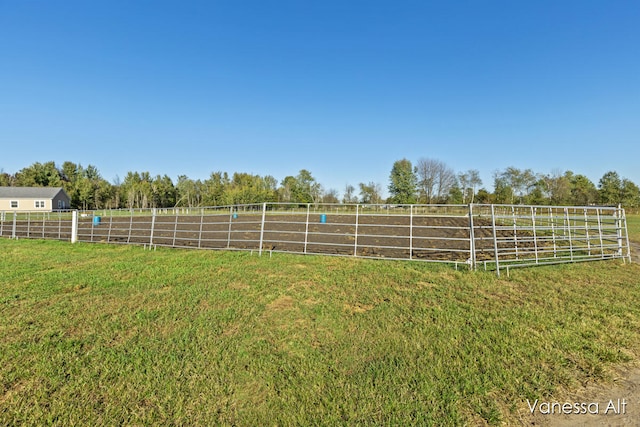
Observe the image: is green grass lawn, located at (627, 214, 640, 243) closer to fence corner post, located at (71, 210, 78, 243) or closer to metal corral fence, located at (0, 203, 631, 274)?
metal corral fence, located at (0, 203, 631, 274)

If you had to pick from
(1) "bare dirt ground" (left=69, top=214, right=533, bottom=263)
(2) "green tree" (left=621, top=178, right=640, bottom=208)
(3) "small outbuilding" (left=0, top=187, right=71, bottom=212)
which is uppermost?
(2) "green tree" (left=621, top=178, right=640, bottom=208)

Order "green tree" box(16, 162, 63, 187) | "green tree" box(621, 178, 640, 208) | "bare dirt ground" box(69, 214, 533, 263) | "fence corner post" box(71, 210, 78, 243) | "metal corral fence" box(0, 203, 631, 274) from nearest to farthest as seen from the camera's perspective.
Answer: "metal corral fence" box(0, 203, 631, 274) → "bare dirt ground" box(69, 214, 533, 263) → "fence corner post" box(71, 210, 78, 243) → "green tree" box(621, 178, 640, 208) → "green tree" box(16, 162, 63, 187)

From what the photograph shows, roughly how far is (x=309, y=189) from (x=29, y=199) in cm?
4765

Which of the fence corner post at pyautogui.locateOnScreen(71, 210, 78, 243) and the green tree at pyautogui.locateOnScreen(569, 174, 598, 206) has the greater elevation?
the green tree at pyautogui.locateOnScreen(569, 174, 598, 206)

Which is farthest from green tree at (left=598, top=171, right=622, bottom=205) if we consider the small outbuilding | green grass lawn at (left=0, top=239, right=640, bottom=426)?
the small outbuilding

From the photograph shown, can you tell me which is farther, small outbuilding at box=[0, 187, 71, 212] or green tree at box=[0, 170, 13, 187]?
green tree at box=[0, 170, 13, 187]

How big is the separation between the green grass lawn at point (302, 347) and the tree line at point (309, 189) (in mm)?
48907

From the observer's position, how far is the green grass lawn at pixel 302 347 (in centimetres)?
202

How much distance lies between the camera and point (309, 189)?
216ft

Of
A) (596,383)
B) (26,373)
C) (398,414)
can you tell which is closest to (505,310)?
(596,383)

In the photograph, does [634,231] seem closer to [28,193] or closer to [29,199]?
[29,199]

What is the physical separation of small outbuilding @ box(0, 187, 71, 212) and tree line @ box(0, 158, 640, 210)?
366 inches

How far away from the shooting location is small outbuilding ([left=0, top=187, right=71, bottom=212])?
40.7 m

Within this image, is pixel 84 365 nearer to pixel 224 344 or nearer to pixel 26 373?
pixel 26 373
